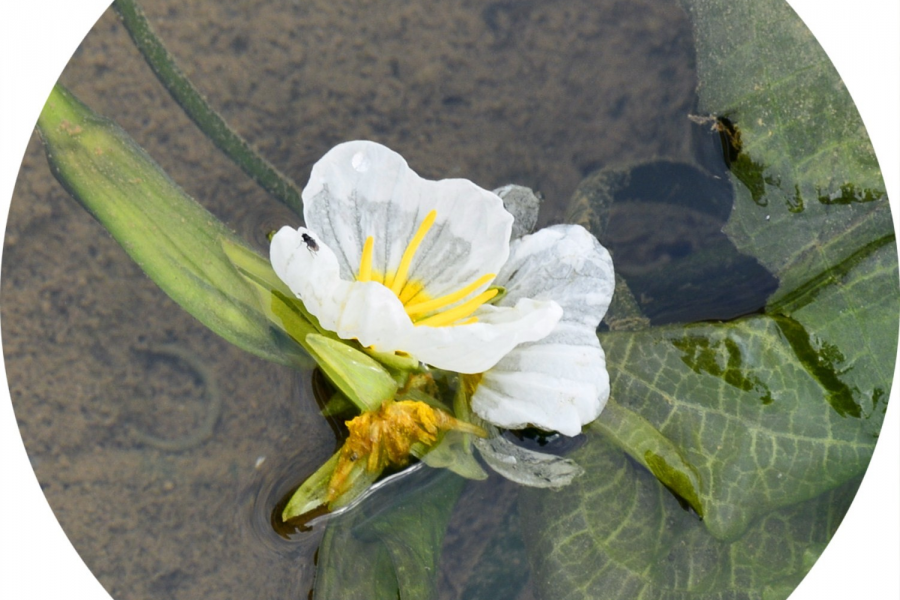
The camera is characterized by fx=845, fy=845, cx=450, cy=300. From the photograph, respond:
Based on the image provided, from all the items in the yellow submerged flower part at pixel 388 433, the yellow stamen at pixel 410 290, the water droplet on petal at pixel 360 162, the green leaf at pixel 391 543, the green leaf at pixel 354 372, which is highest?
the water droplet on petal at pixel 360 162

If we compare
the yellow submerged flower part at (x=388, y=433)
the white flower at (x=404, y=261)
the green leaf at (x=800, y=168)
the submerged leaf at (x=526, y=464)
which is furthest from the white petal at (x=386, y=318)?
the green leaf at (x=800, y=168)

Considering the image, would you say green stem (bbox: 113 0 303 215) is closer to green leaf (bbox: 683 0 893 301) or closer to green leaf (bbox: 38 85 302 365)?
green leaf (bbox: 38 85 302 365)

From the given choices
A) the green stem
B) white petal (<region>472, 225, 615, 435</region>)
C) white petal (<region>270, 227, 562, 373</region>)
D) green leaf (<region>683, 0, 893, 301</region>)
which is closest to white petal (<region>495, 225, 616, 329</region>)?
white petal (<region>472, 225, 615, 435</region>)

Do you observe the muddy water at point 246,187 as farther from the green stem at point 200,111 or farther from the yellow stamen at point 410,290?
the yellow stamen at point 410,290

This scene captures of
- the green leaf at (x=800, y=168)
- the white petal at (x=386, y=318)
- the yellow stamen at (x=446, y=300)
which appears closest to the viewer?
the white petal at (x=386, y=318)

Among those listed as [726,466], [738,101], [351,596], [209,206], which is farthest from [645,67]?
[351,596]

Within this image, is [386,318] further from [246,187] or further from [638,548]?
[638,548]

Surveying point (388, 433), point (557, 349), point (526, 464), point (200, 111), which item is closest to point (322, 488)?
point (388, 433)
